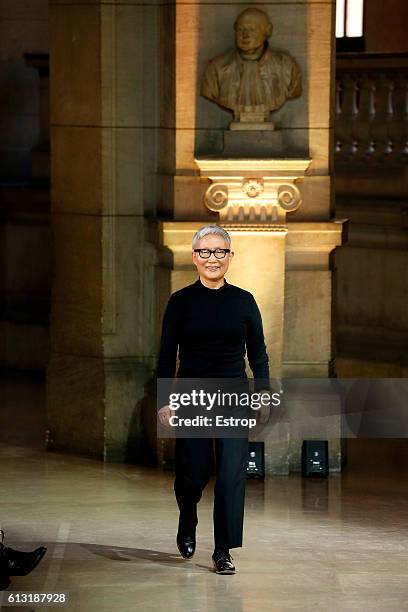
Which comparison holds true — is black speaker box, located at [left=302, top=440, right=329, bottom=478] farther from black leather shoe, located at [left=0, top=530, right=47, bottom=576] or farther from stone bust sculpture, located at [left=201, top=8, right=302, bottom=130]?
black leather shoe, located at [left=0, top=530, right=47, bottom=576]

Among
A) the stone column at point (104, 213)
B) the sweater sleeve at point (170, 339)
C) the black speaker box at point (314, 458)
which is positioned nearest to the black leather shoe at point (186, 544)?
the sweater sleeve at point (170, 339)

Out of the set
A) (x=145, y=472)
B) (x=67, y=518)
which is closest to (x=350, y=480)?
(x=145, y=472)

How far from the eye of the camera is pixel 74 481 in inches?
538

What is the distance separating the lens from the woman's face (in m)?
10.7

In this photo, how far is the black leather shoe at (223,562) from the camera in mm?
10883

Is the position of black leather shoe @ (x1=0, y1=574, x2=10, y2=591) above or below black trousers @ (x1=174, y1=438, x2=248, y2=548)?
below

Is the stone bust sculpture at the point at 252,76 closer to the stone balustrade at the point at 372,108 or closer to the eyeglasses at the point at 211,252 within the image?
the eyeglasses at the point at 211,252

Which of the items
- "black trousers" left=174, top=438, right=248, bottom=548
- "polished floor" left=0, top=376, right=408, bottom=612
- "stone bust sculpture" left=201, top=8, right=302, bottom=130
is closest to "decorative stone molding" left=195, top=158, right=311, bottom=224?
"stone bust sculpture" left=201, top=8, right=302, bottom=130

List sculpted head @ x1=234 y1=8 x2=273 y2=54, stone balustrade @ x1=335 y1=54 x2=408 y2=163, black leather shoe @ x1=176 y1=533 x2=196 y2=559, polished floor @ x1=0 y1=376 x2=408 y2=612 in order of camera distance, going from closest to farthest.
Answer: polished floor @ x1=0 y1=376 x2=408 y2=612, black leather shoe @ x1=176 y1=533 x2=196 y2=559, sculpted head @ x1=234 y1=8 x2=273 y2=54, stone balustrade @ x1=335 y1=54 x2=408 y2=163

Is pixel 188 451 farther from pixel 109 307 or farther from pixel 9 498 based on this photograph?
pixel 109 307

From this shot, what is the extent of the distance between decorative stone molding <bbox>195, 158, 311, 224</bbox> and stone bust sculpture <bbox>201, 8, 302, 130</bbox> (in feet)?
0.96

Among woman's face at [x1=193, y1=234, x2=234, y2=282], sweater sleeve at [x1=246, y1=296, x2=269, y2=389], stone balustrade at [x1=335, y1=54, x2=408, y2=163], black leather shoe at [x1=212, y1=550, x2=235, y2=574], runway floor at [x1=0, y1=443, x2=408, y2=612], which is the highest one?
stone balustrade at [x1=335, y1=54, x2=408, y2=163]

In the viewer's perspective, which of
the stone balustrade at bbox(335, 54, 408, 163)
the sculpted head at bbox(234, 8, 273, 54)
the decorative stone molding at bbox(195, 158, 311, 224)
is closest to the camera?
the sculpted head at bbox(234, 8, 273, 54)

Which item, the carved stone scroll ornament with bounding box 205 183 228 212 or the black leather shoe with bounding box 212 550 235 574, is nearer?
the black leather shoe with bounding box 212 550 235 574
